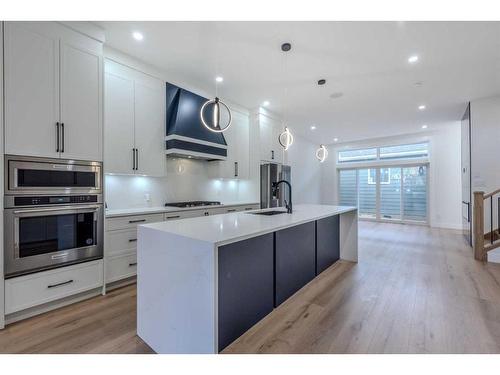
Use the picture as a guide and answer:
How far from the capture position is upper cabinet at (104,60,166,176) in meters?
2.92

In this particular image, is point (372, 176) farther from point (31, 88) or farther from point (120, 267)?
point (31, 88)

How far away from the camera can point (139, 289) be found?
1810 mm

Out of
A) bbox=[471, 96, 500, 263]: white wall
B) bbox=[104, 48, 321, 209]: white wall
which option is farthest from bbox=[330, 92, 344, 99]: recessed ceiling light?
bbox=[471, 96, 500, 263]: white wall

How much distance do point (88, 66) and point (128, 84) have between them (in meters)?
0.62

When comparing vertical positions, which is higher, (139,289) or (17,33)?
(17,33)

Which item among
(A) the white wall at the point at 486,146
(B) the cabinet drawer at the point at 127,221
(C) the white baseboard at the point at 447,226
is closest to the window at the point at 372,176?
(C) the white baseboard at the point at 447,226

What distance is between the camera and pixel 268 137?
5371mm

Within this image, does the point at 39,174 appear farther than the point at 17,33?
Yes

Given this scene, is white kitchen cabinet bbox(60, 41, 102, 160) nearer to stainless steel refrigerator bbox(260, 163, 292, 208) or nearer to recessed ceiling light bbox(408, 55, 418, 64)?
stainless steel refrigerator bbox(260, 163, 292, 208)

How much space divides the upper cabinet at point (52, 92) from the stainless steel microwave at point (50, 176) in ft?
0.23

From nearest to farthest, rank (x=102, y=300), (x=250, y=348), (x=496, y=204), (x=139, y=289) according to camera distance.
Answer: (x=250, y=348), (x=139, y=289), (x=102, y=300), (x=496, y=204)

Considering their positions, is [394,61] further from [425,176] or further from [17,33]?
[425,176]

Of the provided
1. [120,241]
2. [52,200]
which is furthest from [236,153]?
[52,200]

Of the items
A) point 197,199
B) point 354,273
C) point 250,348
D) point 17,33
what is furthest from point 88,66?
point 354,273
